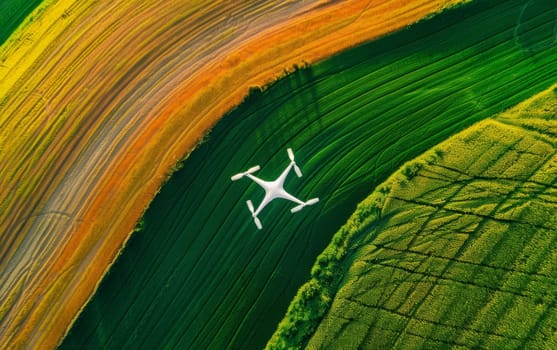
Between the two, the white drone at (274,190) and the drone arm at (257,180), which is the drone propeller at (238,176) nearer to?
the white drone at (274,190)

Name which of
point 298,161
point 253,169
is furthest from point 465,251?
point 253,169

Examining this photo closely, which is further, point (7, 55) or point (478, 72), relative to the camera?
point (7, 55)


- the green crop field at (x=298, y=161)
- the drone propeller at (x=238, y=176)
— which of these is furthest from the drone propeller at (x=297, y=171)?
the drone propeller at (x=238, y=176)

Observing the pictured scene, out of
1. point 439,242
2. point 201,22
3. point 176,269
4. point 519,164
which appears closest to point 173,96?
point 201,22

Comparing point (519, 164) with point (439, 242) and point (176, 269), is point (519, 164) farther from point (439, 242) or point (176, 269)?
point (176, 269)

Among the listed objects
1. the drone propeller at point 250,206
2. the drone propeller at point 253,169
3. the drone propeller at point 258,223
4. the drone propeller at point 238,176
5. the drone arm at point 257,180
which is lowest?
the drone propeller at point 258,223

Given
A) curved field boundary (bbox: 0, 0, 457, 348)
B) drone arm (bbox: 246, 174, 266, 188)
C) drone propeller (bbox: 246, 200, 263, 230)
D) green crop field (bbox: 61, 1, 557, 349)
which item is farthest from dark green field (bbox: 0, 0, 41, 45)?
drone propeller (bbox: 246, 200, 263, 230)

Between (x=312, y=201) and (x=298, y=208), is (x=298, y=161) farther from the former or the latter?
(x=298, y=208)
